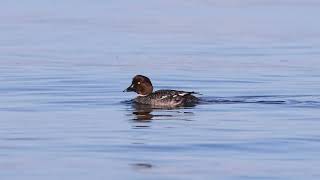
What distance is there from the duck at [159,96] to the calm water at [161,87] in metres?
0.34

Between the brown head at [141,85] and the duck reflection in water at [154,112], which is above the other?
the brown head at [141,85]

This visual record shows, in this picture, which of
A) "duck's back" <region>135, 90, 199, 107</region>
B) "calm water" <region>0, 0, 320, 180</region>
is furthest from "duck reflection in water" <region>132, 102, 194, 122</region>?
"duck's back" <region>135, 90, 199, 107</region>

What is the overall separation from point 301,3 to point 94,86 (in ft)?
79.2

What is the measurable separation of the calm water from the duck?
1.12ft

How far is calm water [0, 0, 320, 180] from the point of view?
15648 mm

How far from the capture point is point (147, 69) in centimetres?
2927

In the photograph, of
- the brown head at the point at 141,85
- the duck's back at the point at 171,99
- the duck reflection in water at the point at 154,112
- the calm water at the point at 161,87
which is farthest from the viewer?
the brown head at the point at 141,85

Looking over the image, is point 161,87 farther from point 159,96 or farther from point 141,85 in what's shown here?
point 159,96

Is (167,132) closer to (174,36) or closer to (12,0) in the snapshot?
(174,36)

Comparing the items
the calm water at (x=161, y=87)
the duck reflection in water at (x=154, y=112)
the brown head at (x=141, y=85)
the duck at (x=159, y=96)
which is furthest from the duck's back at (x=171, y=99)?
the brown head at (x=141, y=85)

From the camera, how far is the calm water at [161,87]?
51.3 ft

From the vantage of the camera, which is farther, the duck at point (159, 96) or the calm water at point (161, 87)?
the duck at point (159, 96)

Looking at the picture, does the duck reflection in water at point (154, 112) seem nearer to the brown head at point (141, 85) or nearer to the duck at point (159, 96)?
the duck at point (159, 96)

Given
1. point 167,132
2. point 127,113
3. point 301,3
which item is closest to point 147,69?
point 127,113
